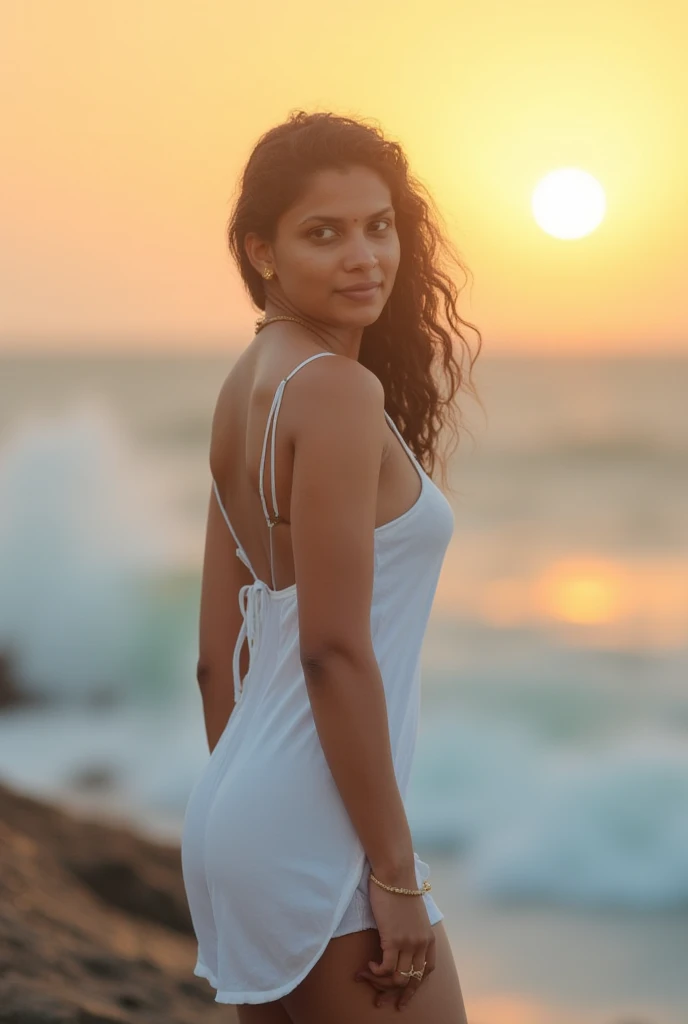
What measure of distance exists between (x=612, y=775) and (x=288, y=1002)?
702cm

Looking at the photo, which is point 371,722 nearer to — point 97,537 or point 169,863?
Result: point 169,863

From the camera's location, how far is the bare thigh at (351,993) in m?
1.68

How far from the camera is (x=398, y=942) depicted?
167cm

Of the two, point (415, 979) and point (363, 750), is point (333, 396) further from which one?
point (415, 979)

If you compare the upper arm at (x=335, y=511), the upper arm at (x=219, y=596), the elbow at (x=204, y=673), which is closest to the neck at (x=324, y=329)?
the upper arm at (x=335, y=511)

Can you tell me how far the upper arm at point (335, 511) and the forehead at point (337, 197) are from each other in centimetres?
31

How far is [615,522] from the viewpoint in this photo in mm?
20969

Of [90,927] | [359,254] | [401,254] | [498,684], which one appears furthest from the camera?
[498,684]

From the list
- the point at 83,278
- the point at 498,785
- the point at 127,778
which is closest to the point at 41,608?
the point at 127,778

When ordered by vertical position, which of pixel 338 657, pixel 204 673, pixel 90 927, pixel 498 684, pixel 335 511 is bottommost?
pixel 498 684

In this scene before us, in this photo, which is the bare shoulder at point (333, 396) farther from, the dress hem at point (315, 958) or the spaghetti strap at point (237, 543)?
the dress hem at point (315, 958)

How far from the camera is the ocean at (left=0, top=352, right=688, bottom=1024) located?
5738 millimetres

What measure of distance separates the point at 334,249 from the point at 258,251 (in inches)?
5.8

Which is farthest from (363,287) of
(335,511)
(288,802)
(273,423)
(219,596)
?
(288,802)
